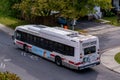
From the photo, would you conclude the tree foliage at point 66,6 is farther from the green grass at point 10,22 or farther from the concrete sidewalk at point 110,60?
the concrete sidewalk at point 110,60

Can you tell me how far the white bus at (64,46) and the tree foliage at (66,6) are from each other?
318 inches

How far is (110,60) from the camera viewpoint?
28812mm

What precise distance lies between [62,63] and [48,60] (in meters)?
2.28

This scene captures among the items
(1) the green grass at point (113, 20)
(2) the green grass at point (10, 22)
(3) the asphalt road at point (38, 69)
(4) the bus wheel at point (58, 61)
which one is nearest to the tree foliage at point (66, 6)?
(2) the green grass at point (10, 22)

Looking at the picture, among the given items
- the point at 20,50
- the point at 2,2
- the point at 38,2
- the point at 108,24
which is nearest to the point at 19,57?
the point at 20,50

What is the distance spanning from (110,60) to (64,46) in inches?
187

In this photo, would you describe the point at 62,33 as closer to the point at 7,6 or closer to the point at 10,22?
the point at 7,6

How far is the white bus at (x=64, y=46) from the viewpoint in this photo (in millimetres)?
25297

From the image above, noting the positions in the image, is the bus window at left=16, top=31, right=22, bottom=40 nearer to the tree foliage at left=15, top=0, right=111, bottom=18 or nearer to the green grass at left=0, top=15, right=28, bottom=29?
the tree foliage at left=15, top=0, right=111, bottom=18

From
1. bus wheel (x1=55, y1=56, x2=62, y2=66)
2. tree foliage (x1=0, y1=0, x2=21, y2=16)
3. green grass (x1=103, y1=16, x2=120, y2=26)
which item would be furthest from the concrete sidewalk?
tree foliage (x1=0, y1=0, x2=21, y2=16)

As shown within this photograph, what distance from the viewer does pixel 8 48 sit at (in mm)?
32719

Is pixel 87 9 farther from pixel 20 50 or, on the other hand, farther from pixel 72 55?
pixel 72 55

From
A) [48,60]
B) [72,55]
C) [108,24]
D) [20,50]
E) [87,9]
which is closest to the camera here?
[72,55]

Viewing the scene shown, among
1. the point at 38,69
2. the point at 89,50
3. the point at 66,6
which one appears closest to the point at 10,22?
the point at 66,6
